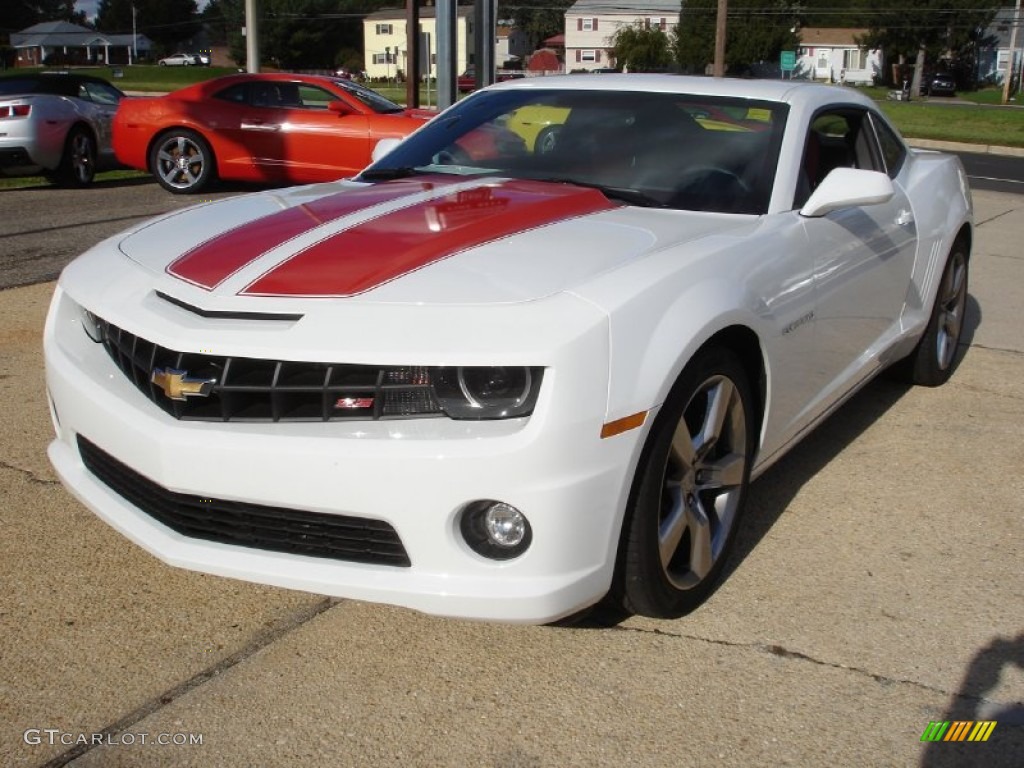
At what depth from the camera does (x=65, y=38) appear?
112 meters

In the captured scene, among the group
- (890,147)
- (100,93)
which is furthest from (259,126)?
(890,147)

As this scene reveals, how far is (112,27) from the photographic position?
127312 mm

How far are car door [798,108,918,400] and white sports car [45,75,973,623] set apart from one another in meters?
0.02

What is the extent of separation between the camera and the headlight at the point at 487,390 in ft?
8.39

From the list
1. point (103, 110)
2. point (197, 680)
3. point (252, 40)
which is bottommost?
point (197, 680)

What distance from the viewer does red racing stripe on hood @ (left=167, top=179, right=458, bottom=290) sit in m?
2.97

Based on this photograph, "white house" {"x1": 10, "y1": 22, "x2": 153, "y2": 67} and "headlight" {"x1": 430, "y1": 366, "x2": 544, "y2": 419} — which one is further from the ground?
"white house" {"x1": 10, "y1": 22, "x2": 153, "y2": 67}

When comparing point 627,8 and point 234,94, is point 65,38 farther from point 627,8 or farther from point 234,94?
point 234,94

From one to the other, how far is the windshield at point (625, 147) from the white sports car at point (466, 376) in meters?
0.02

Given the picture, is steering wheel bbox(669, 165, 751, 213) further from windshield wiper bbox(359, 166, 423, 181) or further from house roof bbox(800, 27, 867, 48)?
house roof bbox(800, 27, 867, 48)

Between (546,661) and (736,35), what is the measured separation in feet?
245

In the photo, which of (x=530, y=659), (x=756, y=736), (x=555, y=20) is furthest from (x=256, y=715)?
(x=555, y=20)

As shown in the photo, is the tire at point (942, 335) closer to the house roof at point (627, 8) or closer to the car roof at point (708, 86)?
the car roof at point (708, 86)

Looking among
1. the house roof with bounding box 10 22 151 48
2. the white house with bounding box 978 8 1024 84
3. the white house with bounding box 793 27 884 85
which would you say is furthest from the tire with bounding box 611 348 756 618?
the house roof with bounding box 10 22 151 48
